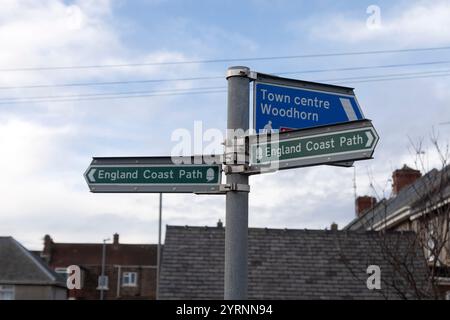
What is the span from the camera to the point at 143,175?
6.09m

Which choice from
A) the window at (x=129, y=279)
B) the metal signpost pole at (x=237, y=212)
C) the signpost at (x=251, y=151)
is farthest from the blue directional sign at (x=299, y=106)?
the window at (x=129, y=279)

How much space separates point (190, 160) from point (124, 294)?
57592mm

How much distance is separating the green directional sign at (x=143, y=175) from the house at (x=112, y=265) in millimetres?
54227

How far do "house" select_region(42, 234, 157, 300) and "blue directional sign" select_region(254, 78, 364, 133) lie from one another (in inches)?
2145

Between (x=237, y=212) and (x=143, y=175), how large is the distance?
2.97ft

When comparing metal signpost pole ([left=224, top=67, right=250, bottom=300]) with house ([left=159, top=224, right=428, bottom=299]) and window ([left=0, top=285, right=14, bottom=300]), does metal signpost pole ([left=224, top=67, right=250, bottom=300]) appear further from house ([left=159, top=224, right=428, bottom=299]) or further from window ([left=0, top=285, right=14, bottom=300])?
window ([left=0, top=285, right=14, bottom=300])

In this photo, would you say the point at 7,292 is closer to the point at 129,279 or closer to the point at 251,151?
the point at 129,279

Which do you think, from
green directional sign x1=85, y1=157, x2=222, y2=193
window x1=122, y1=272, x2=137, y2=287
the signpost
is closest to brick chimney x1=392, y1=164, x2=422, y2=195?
window x1=122, y1=272, x2=137, y2=287

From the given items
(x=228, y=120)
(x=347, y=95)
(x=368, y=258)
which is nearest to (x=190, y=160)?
(x=228, y=120)

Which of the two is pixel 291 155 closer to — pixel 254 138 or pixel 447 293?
pixel 254 138

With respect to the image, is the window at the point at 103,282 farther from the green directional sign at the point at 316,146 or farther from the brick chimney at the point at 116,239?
the green directional sign at the point at 316,146

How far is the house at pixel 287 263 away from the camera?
2339cm
